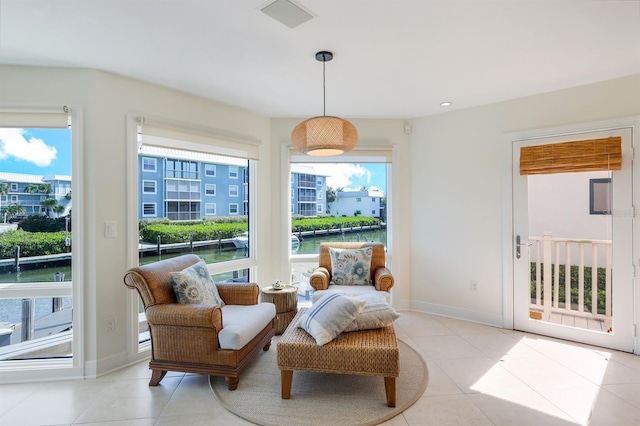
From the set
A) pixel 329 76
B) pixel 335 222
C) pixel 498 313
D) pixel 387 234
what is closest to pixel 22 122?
pixel 329 76

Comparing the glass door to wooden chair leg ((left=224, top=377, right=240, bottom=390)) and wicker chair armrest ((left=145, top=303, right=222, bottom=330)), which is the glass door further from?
wicker chair armrest ((left=145, top=303, right=222, bottom=330))

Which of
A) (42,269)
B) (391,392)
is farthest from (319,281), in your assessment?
(42,269)

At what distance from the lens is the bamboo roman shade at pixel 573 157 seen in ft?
9.81

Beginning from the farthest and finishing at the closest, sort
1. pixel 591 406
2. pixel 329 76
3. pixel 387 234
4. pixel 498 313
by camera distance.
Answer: pixel 387 234, pixel 498 313, pixel 329 76, pixel 591 406

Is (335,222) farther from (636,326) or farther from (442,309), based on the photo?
(636,326)

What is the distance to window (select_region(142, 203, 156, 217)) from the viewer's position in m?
3.11

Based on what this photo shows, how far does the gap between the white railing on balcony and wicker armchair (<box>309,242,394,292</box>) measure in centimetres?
160

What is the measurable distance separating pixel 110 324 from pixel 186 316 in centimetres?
94

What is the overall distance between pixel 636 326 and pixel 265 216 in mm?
3946

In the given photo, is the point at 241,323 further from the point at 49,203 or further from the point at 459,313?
the point at 459,313

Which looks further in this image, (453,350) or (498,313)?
(498,313)

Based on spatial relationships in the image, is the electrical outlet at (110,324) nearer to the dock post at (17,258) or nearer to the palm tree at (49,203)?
the dock post at (17,258)

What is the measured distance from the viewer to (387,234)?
4.35 metres

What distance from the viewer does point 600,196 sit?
3.11 metres
